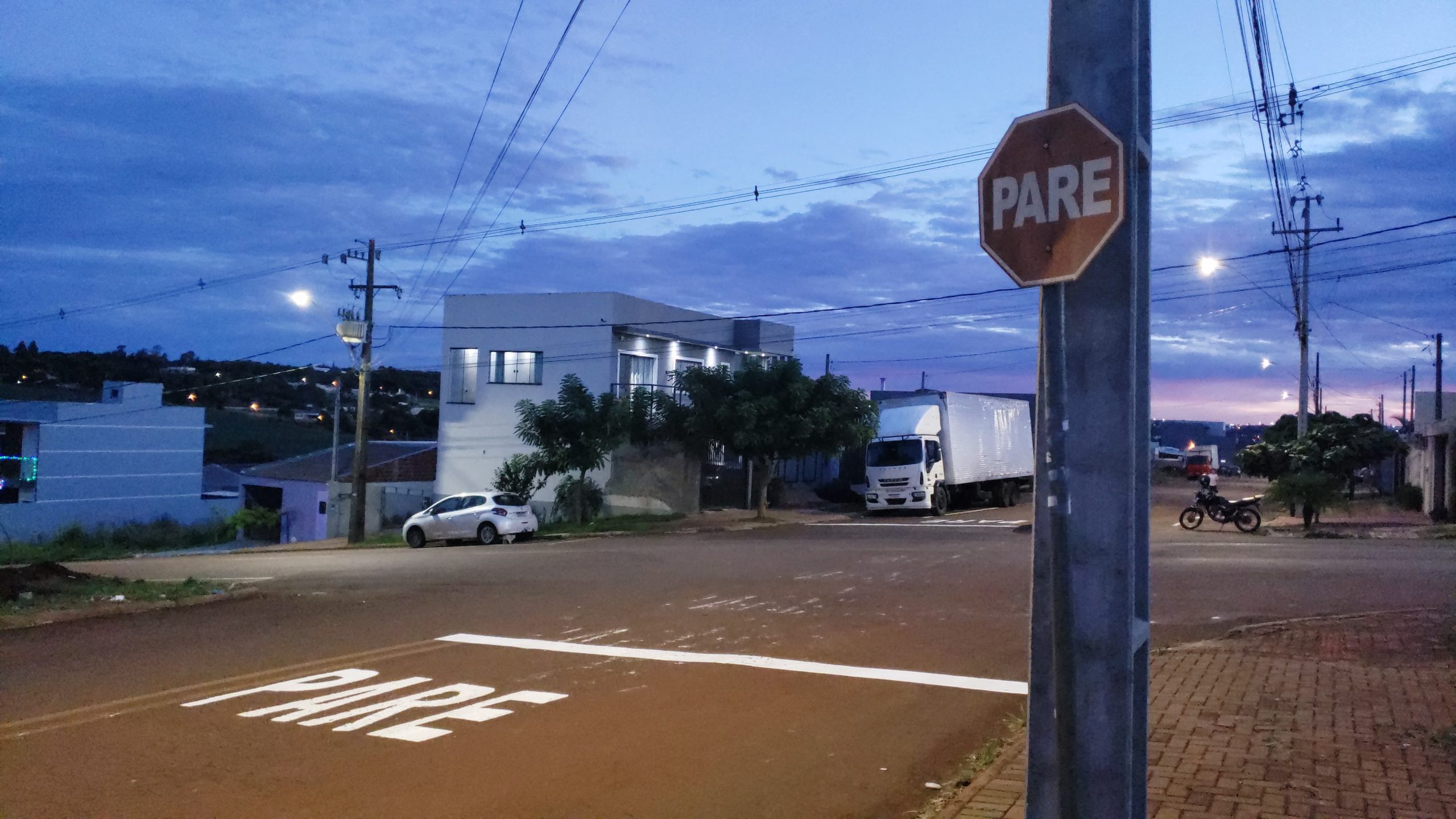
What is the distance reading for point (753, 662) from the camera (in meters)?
10.2

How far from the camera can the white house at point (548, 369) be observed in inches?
1442

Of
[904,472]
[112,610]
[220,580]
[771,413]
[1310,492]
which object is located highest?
[771,413]

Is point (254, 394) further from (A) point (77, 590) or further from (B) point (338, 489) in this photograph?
(A) point (77, 590)

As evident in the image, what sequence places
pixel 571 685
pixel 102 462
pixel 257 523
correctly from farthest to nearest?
1. pixel 102 462
2. pixel 257 523
3. pixel 571 685

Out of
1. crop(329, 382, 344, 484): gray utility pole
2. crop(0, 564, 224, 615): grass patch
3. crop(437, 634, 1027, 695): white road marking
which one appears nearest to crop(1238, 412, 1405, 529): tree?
crop(437, 634, 1027, 695): white road marking

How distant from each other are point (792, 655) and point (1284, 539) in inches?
708

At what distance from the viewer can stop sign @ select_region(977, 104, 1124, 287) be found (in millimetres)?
3436

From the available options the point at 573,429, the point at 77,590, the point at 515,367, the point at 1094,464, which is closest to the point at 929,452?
the point at 573,429

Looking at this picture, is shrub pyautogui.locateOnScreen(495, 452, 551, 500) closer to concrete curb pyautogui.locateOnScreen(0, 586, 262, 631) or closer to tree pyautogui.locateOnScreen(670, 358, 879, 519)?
tree pyautogui.locateOnScreen(670, 358, 879, 519)

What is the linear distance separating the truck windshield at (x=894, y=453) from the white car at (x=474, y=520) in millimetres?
12117

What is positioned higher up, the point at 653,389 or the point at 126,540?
the point at 653,389

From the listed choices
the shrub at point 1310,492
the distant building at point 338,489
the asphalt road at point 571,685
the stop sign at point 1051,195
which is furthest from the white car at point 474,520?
the stop sign at point 1051,195

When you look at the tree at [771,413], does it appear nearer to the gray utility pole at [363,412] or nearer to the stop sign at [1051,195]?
the gray utility pole at [363,412]

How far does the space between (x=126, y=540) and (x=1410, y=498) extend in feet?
168
